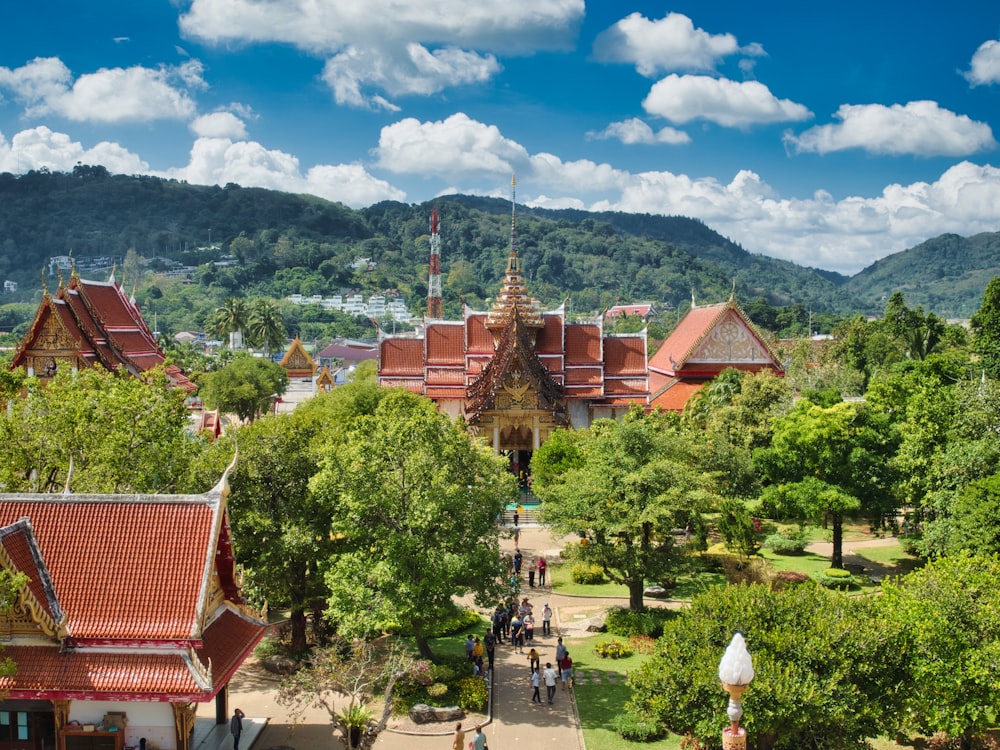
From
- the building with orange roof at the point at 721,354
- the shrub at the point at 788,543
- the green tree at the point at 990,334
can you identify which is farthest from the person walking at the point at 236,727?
the green tree at the point at 990,334

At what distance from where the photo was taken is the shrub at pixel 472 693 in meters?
22.1

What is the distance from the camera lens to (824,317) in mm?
163000

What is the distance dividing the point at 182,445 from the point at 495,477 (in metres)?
8.77

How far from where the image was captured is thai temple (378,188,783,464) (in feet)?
162

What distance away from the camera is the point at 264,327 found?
324 feet

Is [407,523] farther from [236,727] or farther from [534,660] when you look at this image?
[236,727]

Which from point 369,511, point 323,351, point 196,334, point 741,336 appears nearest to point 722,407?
point 741,336

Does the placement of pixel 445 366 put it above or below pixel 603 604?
above

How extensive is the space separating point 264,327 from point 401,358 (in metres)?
48.2

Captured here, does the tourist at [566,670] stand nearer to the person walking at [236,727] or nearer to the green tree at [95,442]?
the person walking at [236,727]

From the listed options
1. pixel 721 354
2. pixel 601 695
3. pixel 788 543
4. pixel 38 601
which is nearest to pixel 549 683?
pixel 601 695

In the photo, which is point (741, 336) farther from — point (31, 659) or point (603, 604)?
point (31, 659)

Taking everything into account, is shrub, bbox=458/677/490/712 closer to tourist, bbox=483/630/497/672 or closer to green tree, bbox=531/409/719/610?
tourist, bbox=483/630/497/672

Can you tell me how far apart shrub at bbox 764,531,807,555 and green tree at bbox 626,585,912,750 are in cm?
1647
